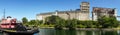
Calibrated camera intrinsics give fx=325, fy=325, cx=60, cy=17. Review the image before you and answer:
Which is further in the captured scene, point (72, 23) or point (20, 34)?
point (72, 23)

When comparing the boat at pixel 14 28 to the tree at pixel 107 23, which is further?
the tree at pixel 107 23

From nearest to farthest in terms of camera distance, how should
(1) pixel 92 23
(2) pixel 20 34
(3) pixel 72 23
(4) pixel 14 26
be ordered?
(2) pixel 20 34 → (4) pixel 14 26 → (3) pixel 72 23 → (1) pixel 92 23

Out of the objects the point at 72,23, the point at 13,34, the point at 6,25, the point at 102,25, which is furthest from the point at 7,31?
the point at 102,25

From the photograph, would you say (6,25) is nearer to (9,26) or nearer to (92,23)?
(9,26)

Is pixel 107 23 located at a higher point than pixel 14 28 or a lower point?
higher

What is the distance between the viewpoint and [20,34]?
76.4 m

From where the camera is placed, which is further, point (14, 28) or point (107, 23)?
point (107, 23)

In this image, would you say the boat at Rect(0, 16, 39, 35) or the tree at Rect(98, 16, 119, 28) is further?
the tree at Rect(98, 16, 119, 28)

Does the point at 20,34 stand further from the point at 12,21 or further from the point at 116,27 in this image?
the point at 116,27

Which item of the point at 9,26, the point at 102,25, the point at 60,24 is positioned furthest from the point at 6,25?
the point at 102,25

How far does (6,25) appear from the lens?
91.6 meters

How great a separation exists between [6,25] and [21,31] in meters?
15.5

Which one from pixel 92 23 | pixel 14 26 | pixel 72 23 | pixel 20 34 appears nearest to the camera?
pixel 20 34

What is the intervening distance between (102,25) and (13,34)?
7618 centimetres
